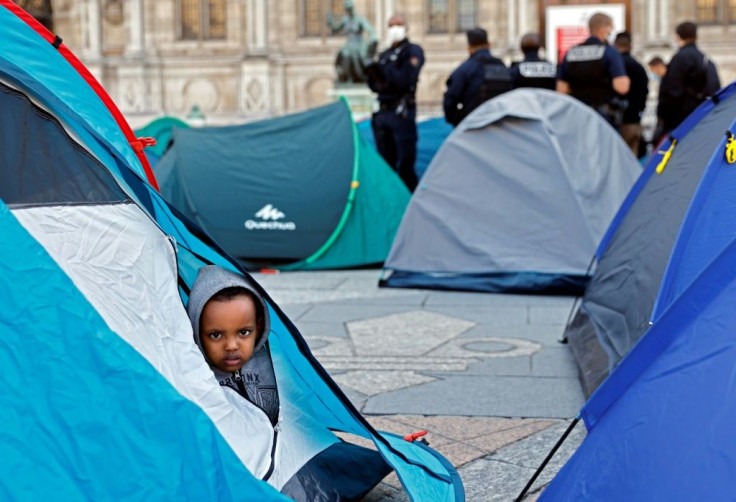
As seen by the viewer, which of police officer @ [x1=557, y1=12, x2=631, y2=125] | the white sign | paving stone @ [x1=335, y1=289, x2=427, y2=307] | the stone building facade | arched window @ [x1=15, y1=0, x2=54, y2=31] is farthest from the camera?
arched window @ [x1=15, y1=0, x2=54, y2=31]

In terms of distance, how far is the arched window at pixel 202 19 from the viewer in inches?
1125

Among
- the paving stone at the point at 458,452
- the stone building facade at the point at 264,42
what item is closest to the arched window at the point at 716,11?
the stone building facade at the point at 264,42

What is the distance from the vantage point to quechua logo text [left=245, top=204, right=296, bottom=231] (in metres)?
9.36

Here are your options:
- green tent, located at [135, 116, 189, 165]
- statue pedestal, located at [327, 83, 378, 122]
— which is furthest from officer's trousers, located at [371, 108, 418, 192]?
statue pedestal, located at [327, 83, 378, 122]

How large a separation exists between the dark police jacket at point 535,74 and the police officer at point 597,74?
1.35ft

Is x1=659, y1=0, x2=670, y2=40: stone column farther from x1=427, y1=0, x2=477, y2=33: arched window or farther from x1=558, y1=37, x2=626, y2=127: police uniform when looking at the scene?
x1=558, y1=37, x2=626, y2=127: police uniform

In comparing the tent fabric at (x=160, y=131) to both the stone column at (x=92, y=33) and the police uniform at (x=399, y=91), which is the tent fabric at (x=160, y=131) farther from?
the stone column at (x=92, y=33)

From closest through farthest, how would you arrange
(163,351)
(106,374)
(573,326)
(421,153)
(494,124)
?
(106,374), (163,351), (573,326), (494,124), (421,153)

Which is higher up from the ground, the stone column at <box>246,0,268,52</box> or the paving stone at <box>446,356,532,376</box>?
the stone column at <box>246,0,268,52</box>

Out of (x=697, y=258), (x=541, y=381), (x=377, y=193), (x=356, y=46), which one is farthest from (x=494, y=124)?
(x=356, y=46)

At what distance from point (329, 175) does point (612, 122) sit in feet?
7.91

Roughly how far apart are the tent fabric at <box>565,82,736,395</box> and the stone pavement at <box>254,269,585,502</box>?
0.66 feet

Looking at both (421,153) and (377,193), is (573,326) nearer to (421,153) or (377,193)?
(377,193)

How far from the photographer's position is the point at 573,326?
19.8ft
